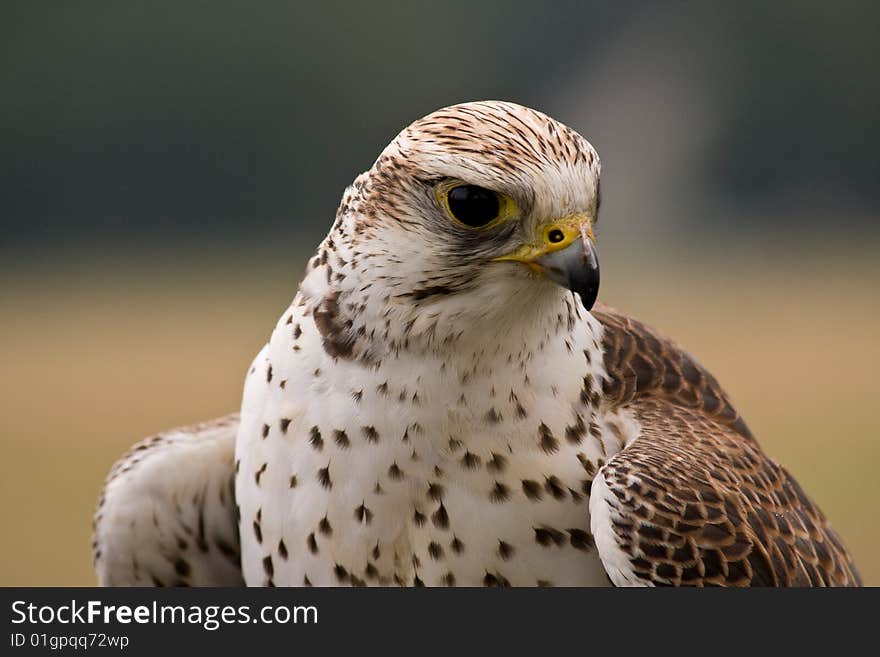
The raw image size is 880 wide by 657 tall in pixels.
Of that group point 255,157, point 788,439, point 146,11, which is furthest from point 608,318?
point 146,11

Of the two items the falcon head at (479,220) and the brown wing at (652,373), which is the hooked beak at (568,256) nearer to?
the falcon head at (479,220)

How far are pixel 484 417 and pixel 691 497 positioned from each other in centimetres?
43

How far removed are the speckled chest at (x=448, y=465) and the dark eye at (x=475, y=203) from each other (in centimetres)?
29

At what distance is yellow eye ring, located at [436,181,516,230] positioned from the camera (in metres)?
2.28

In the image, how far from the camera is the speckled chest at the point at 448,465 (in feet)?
8.02

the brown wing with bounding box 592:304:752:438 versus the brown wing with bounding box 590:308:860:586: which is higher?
the brown wing with bounding box 592:304:752:438

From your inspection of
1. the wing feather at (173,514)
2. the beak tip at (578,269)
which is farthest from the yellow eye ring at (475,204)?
the wing feather at (173,514)

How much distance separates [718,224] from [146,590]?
1480cm

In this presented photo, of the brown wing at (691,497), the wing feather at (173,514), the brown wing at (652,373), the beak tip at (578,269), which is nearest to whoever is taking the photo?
the beak tip at (578,269)

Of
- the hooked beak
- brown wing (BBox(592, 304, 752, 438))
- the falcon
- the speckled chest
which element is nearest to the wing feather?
the falcon

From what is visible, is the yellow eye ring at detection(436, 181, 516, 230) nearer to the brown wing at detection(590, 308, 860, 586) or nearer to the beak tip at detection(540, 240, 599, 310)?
the beak tip at detection(540, 240, 599, 310)

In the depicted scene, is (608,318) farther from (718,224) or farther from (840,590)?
(718,224)

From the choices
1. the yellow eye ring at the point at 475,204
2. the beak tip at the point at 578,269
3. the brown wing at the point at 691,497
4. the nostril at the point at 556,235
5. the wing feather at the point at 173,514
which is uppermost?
the yellow eye ring at the point at 475,204

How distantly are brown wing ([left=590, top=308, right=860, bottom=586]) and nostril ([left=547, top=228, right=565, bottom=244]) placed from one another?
18.8 inches
